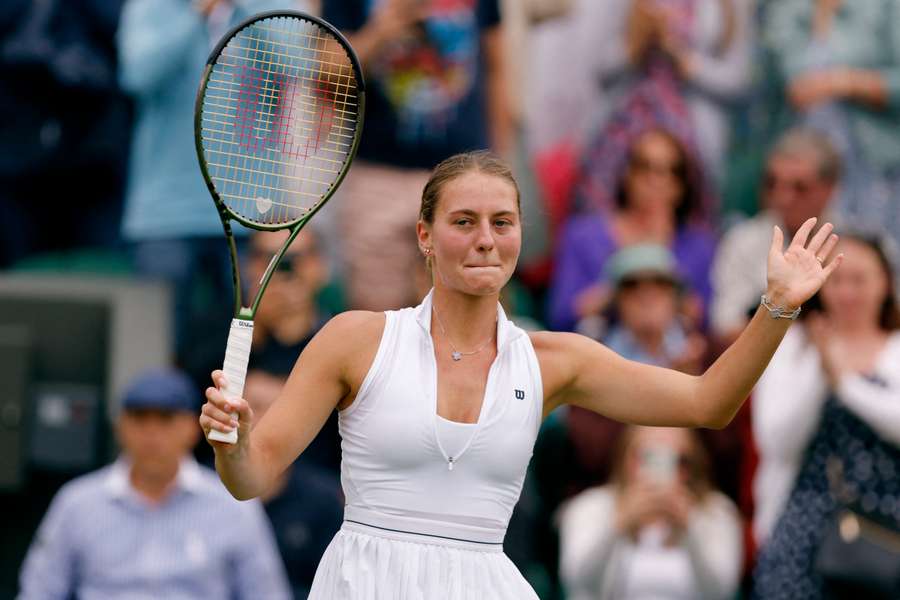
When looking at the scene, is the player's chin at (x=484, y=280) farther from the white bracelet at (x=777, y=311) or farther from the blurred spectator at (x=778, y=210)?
the blurred spectator at (x=778, y=210)

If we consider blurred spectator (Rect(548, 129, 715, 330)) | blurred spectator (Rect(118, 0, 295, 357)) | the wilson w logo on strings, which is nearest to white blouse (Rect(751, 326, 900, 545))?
blurred spectator (Rect(548, 129, 715, 330))

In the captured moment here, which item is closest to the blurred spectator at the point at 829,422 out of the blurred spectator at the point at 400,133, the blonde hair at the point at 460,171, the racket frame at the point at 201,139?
the blurred spectator at the point at 400,133

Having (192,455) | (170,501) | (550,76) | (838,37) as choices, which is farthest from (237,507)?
(838,37)

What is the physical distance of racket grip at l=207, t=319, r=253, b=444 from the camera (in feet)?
12.0

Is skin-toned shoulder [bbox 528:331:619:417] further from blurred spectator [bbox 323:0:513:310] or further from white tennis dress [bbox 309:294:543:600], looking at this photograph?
blurred spectator [bbox 323:0:513:310]

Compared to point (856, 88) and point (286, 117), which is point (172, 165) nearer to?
point (286, 117)

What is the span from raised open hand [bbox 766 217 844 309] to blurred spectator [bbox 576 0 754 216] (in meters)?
4.35

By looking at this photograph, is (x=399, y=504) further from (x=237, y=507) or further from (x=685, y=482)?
(x=685, y=482)

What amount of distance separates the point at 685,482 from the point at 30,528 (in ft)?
9.55

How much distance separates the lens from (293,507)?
23.9ft

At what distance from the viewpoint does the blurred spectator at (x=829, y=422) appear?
21.2 ft

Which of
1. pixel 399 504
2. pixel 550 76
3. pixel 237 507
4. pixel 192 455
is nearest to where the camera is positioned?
pixel 399 504

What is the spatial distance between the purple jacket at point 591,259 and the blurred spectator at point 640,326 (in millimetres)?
320

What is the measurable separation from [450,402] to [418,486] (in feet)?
0.68
